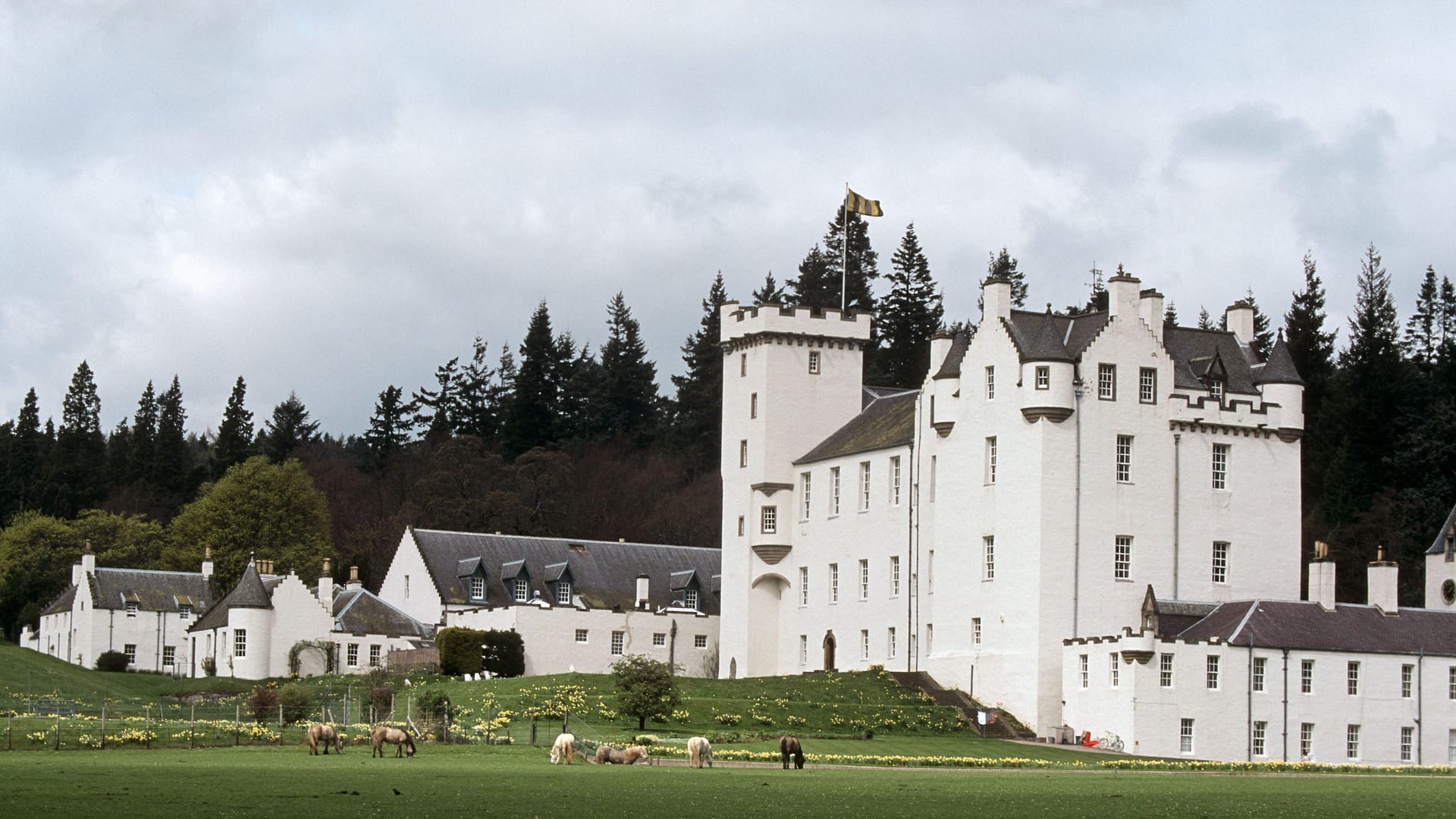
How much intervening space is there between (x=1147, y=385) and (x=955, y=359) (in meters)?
6.84

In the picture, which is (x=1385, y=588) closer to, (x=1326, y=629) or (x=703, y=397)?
(x=1326, y=629)

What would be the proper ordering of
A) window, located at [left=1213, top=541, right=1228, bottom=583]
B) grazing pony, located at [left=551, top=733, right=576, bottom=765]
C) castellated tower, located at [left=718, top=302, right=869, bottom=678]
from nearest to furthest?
grazing pony, located at [left=551, top=733, right=576, bottom=765] < window, located at [left=1213, top=541, right=1228, bottom=583] < castellated tower, located at [left=718, top=302, right=869, bottom=678]

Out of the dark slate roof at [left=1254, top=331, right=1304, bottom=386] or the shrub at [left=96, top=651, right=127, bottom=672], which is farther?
the shrub at [left=96, top=651, right=127, bottom=672]

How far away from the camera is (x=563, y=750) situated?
41.3 m

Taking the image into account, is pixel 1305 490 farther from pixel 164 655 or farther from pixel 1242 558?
pixel 164 655

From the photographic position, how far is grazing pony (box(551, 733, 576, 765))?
41094 millimetres

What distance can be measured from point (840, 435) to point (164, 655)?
33367 mm

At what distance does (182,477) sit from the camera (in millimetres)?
137750

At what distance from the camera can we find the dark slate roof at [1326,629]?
5972 cm

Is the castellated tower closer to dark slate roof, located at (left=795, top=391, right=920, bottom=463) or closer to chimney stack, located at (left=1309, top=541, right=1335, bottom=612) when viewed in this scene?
dark slate roof, located at (left=795, top=391, right=920, bottom=463)

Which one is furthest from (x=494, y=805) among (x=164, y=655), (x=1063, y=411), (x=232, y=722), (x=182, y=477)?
(x=182, y=477)

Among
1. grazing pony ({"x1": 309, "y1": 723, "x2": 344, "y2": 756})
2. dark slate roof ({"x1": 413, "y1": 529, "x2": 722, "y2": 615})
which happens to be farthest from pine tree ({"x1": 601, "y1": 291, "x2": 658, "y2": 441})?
grazing pony ({"x1": 309, "y1": 723, "x2": 344, "y2": 756})

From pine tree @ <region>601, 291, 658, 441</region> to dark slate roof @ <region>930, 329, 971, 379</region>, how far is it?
71874 mm

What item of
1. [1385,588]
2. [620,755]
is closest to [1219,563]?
[1385,588]
